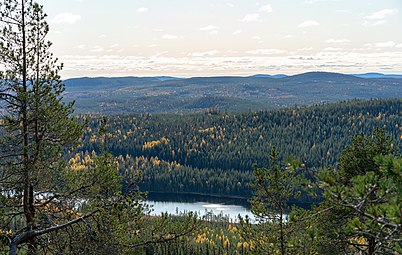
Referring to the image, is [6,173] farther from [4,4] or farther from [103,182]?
[4,4]

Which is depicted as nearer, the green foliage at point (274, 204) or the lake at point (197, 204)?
the green foliage at point (274, 204)

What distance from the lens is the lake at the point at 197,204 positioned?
461 ft

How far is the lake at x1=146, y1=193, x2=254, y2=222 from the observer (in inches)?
5531

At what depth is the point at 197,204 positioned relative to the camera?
15312 centimetres

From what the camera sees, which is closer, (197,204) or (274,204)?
(274,204)

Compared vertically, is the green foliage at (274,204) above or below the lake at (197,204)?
above

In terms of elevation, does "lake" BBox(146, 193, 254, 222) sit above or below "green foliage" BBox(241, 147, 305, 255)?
below

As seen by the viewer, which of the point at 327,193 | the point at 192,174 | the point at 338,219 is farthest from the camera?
the point at 192,174

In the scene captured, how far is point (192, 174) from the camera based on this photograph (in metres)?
178

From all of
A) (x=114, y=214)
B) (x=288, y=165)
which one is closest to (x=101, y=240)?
(x=114, y=214)

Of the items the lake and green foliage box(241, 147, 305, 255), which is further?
the lake

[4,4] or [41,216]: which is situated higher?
[4,4]

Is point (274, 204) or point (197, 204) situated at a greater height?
point (274, 204)

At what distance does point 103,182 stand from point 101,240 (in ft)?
9.20
